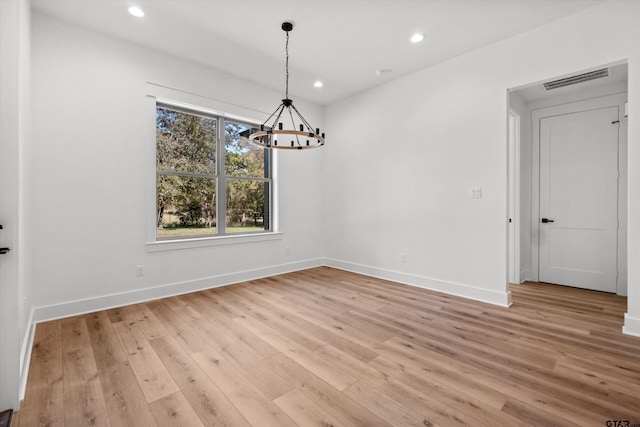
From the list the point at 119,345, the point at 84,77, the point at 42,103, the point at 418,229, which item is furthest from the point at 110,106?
the point at 418,229

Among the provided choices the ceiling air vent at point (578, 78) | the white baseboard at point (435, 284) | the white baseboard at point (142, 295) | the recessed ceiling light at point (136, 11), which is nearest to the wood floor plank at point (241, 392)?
the white baseboard at point (142, 295)

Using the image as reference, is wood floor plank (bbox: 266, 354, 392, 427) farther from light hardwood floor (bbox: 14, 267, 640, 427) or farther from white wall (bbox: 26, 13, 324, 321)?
white wall (bbox: 26, 13, 324, 321)

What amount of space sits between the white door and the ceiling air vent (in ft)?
2.08

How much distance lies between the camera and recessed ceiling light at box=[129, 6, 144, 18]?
109 inches

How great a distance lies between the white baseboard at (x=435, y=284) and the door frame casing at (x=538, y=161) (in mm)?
1673

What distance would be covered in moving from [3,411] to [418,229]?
13.4ft

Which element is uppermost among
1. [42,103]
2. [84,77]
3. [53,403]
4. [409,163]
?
[84,77]

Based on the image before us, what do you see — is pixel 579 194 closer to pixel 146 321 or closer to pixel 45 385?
pixel 146 321

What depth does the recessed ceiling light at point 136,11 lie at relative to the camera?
2770 millimetres

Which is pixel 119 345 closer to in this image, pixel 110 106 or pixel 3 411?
pixel 3 411

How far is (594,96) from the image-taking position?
3.90 metres

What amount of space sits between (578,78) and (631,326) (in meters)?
2.79

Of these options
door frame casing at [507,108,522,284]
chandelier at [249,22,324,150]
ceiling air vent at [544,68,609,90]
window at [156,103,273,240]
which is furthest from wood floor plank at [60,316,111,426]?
ceiling air vent at [544,68,609,90]

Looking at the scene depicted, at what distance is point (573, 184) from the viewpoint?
4.09 metres
